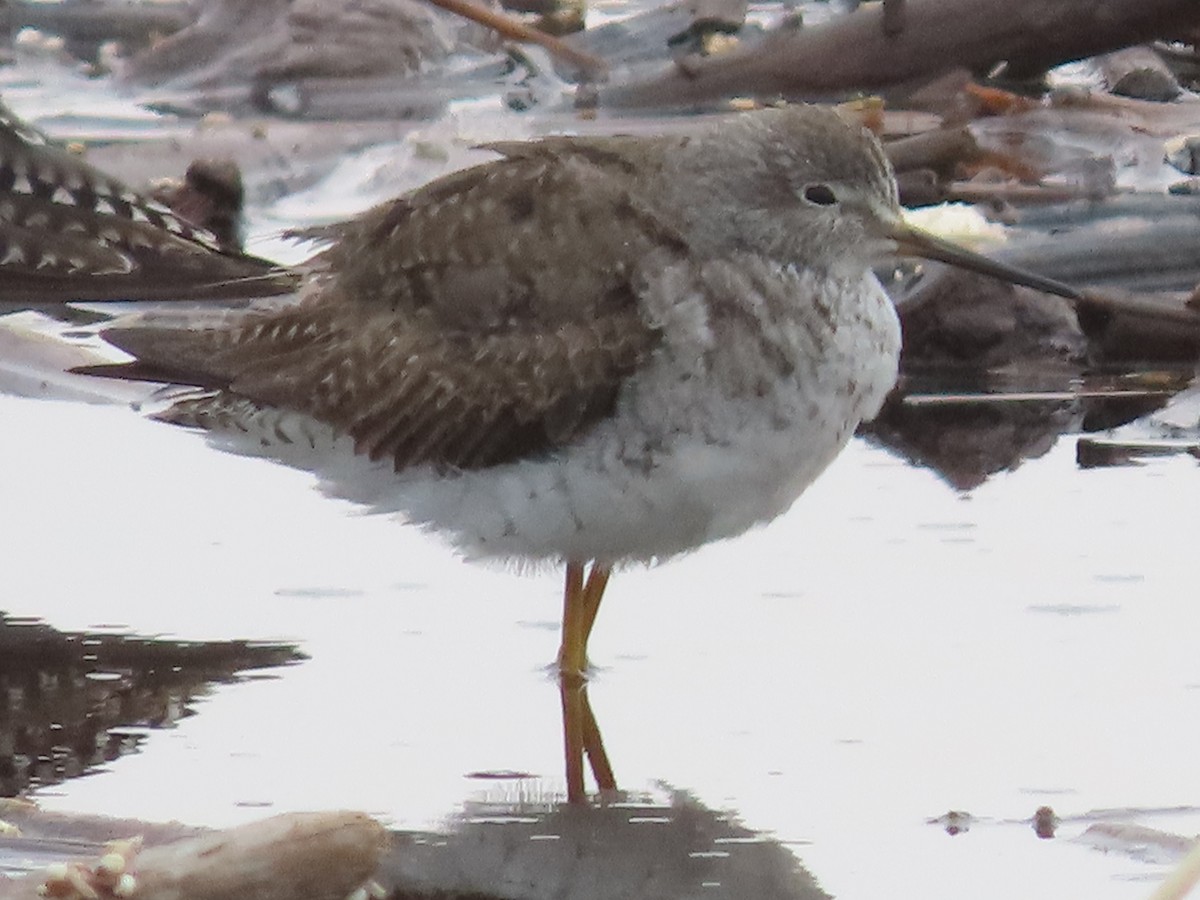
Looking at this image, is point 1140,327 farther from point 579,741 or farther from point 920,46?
point 579,741

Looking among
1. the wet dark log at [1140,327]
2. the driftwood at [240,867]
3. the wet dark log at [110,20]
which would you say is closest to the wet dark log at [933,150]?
the wet dark log at [1140,327]

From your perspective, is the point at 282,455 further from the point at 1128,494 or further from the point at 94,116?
the point at 94,116

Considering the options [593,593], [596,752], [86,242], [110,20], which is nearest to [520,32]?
[86,242]

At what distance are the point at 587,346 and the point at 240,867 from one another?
1937 mm

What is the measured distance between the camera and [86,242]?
22.7ft

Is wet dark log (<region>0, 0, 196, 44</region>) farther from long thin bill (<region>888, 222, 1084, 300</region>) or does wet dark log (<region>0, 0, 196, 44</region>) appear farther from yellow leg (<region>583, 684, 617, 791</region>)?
yellow leg (<region>583, 684, 617, 791</region>)

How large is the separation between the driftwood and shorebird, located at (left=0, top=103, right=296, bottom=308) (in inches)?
110

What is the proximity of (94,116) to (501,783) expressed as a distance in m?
7.07

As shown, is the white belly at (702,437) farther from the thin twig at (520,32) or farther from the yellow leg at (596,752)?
the thin twig at (520,32)

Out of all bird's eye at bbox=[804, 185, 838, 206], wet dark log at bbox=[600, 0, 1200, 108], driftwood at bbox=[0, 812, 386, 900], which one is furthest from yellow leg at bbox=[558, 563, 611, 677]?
wet dark log at bbox=[600, 0, 1200, 108]

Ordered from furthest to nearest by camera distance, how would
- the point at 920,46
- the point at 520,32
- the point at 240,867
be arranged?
1. the point at 920,46
2. the point at 520,32
3. the point at 240,867

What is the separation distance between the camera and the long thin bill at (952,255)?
5.98 metres

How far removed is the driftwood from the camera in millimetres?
3881

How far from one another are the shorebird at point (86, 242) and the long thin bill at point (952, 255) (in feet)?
5.44
